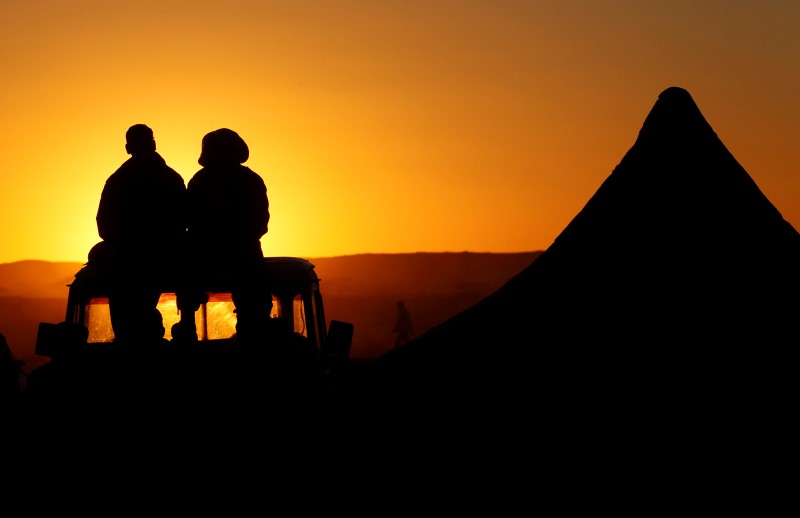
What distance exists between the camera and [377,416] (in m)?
9.80

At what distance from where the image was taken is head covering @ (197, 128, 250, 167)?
12422 mm

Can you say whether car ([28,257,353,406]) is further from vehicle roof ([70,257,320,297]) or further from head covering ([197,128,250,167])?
head covering ([197,128,250,167])

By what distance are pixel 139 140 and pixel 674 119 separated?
16.0 feet

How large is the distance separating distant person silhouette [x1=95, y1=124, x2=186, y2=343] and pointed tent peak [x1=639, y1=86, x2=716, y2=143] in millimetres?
4596

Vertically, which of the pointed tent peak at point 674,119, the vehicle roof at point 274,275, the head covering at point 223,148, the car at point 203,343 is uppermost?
the head covering at point 223,148

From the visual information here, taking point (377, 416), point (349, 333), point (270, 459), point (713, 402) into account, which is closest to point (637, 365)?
point (713, 402)

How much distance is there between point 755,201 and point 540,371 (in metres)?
1.87

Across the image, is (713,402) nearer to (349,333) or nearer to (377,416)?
(377,416)

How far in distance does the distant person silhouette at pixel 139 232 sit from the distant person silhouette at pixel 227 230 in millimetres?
219

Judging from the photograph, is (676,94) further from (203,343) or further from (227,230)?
(203,343)

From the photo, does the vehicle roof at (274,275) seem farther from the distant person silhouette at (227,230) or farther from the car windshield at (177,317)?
the distant person silhouette at (227,230)

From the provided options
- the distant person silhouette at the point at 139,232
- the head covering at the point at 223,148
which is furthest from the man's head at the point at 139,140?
the head covering at the point at 223,148

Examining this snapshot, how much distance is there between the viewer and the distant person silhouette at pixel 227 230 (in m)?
12.4

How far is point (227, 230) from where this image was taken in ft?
41.0
